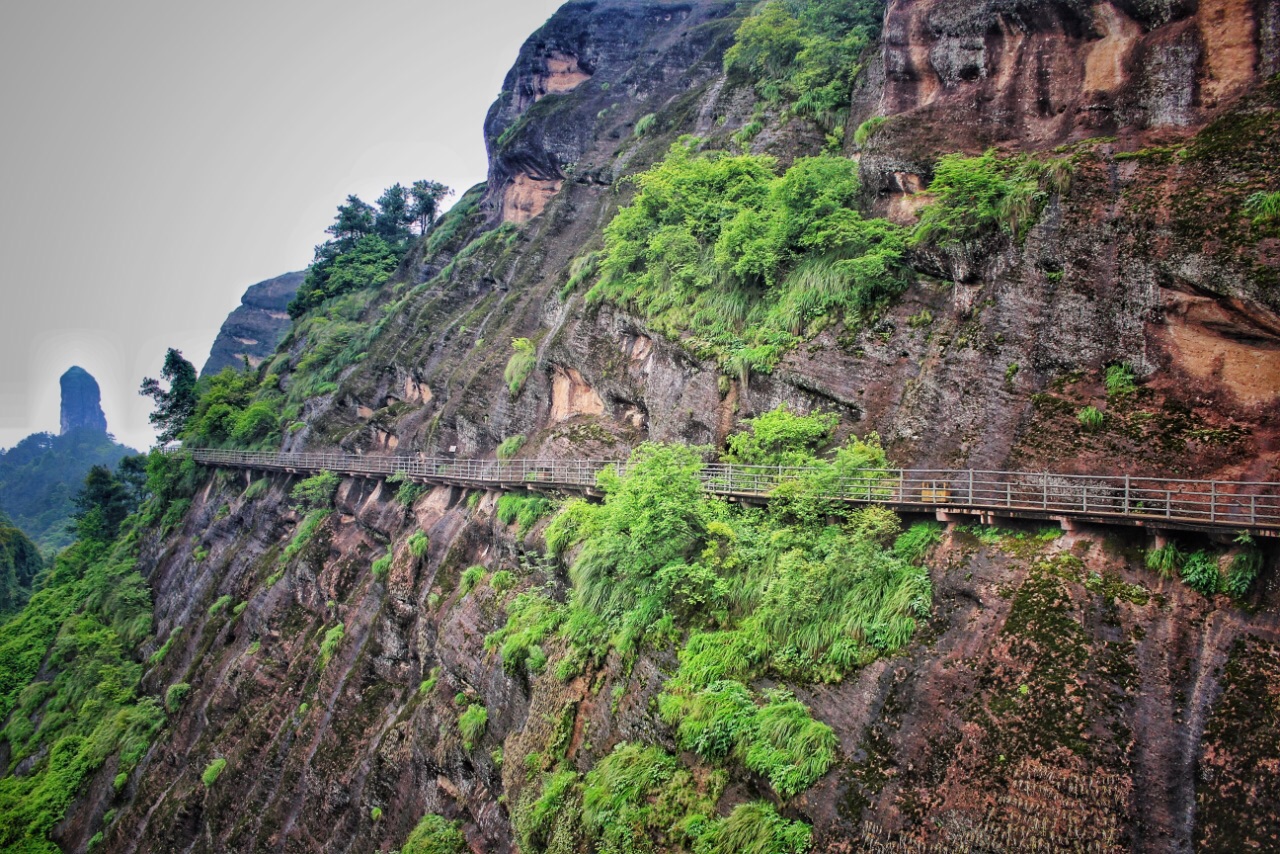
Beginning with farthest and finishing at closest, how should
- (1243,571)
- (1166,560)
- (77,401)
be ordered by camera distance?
(77,401) < (1166,560) < (1243,571)

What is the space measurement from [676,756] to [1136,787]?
700 cm

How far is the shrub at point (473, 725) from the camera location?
19250 millimetres

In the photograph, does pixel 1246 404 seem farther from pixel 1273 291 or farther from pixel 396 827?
pixel 396 827

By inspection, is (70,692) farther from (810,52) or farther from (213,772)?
(810,52)

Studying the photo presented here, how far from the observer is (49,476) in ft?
467

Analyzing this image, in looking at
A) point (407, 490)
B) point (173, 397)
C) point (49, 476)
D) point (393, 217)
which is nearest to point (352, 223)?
point (393, 217)

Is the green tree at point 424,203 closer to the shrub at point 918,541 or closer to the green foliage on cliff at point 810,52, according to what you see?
the green foliage on cliff at point 810,52

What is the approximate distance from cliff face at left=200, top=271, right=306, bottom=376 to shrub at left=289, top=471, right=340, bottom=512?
70366mm

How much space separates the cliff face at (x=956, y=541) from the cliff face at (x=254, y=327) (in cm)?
7490

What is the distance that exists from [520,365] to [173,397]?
4311 centimetres

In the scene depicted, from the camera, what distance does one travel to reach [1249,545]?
33.8 ft

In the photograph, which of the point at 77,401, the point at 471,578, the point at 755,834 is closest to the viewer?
the point at 755,834

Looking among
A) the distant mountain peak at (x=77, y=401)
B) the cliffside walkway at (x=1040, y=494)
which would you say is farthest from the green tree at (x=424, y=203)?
the distant mountain peak at (x=77, y=401)

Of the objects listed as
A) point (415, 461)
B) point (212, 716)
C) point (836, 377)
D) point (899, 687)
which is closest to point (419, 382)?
point (415, 461)
